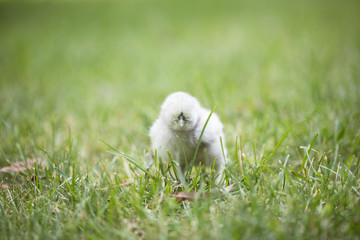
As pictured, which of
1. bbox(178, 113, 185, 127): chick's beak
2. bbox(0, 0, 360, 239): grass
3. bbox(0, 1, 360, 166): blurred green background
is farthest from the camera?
bbox(0, 1, 360, 166): blurred green background

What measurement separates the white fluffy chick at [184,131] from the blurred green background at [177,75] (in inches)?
16.6

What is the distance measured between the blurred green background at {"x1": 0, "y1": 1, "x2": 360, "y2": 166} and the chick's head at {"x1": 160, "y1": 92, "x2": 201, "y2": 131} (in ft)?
1.97

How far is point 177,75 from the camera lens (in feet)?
14.3

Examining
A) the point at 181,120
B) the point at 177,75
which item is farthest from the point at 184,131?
the point at 177,75

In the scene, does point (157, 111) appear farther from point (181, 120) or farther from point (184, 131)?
point (181, 120)

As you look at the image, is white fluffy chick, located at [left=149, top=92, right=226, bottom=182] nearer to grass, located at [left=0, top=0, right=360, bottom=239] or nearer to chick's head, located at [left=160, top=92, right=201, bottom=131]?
chick's head, located at [left=160, top=92, right=201, bottom=131]

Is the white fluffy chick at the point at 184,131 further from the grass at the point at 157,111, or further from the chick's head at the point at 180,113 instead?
the grass at the point at 157,111

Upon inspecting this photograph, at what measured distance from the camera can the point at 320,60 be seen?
14.3ft

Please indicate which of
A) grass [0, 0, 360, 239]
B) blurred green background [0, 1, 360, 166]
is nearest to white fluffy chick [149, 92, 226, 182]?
grass [0, 0, 360, 239]

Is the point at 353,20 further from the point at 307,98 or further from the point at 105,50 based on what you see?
the point at 105,50

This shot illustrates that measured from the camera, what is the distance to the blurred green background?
264 centimetres

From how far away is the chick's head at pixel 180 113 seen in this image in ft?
5.86

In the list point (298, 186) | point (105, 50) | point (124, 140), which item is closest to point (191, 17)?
point (105, 50)

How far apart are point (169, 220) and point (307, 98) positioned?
7.83 ft
